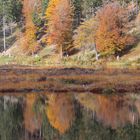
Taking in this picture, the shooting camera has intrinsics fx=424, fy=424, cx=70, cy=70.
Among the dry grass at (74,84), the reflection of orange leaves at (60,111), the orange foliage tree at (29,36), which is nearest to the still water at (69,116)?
the reflection of orange leaves at (60,111)

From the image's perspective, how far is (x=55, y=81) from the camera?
54750 millimetres

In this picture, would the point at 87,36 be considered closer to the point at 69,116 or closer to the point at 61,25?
the point at 61,25

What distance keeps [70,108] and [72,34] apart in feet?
217

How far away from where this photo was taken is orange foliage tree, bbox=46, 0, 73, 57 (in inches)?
3848

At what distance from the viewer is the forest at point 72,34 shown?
87.9 metres

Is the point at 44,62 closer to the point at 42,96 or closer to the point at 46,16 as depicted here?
the point at 46,16

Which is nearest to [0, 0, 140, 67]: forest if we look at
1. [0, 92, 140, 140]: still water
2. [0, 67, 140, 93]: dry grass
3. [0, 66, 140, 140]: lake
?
[0, 67, 140, 93]: dry grass

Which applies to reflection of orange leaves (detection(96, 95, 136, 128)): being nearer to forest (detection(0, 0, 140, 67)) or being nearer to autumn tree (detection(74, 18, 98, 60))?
forest (detection(0, 0, 140, 67))

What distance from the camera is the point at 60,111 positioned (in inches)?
1400

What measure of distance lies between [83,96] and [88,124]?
14.9 m

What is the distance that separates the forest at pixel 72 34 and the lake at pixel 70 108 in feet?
95.9

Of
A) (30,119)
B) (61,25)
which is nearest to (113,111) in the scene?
(30,119)

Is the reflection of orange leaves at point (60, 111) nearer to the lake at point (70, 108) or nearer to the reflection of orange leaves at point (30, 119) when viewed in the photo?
the lake at point (70, 108)

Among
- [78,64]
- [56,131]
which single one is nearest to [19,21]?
[78,64]
